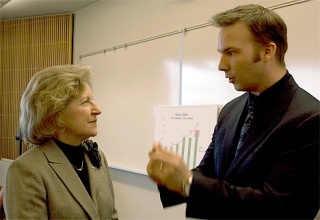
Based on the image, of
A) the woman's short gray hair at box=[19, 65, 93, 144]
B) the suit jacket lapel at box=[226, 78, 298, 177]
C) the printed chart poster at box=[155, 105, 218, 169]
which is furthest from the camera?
the printed chart poster at box=[155, 105, 218, 169]

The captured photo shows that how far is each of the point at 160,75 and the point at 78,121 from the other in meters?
1.53

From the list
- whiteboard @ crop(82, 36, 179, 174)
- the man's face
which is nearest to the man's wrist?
the man's face

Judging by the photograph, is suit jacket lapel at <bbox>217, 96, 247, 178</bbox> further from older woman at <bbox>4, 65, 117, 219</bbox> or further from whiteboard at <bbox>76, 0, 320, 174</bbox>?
whiteboard at <bbox>76, 0, 320, 174</bbox>

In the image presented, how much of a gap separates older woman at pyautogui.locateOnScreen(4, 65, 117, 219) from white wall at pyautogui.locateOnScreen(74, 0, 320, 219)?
117 centimetres

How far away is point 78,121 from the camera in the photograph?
5.26ft

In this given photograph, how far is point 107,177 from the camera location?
69.9 inches

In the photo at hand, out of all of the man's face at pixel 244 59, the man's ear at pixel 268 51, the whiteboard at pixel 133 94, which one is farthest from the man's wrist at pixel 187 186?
the whiteboard at pixel 133 94

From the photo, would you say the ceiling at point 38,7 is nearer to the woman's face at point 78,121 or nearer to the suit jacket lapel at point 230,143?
the woman's face at point 78,121

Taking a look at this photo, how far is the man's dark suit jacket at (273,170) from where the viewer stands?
93 centimetres

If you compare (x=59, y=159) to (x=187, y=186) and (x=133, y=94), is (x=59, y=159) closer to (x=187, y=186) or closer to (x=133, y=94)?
(x=187, y=186)

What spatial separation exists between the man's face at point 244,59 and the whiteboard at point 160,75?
952mm

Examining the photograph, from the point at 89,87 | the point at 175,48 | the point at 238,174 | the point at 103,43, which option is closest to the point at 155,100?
the point at 175,48

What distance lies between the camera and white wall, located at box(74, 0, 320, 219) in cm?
195

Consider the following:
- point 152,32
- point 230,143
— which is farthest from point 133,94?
point 230,143
